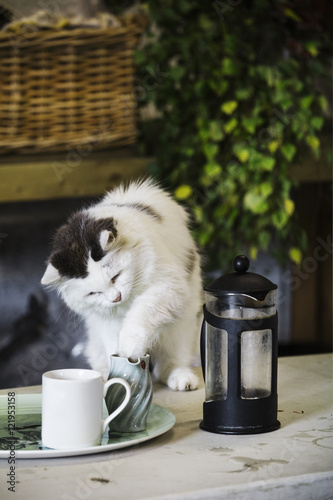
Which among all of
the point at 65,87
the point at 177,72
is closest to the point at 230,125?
the point at 177,72

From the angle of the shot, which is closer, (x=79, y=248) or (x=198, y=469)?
(x=198, y=469)

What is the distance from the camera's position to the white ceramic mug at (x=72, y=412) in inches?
35.5

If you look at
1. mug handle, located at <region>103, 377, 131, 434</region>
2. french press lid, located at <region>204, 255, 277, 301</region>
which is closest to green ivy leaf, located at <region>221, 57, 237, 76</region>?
french press lid, located at <region>204, 255, 277, 301</region>

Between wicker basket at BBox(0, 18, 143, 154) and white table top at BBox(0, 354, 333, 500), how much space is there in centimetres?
127

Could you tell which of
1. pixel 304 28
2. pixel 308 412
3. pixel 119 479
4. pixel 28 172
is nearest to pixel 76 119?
pixel 28 172

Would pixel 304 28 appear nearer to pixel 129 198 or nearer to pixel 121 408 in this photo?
pixel 129 198

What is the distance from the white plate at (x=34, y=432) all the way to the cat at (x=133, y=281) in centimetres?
12

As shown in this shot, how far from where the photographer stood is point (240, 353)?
1018mm

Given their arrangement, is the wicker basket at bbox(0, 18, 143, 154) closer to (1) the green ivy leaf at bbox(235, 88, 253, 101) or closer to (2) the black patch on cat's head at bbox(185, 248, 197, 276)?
(1) the green ivy leaf at bbox(235, 88, 253, 101)

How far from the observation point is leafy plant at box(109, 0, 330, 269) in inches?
96.3

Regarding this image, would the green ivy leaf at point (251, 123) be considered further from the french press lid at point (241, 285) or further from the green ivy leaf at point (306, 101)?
the french press lid at point (241, 285)

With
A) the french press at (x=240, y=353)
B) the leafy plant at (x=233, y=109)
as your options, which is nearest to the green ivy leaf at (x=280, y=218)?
the leafy plant at (x=233, y=109)

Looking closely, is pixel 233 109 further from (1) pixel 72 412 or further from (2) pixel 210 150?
(1) pixel 72 412

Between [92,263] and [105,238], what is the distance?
0.20 ft
